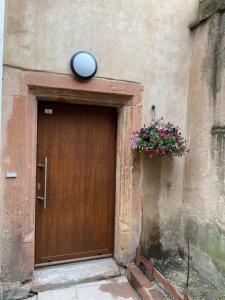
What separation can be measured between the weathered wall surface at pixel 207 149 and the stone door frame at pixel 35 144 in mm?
659

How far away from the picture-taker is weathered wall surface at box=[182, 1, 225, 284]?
8.53 ft

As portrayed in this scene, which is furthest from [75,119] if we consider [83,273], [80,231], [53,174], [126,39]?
[83,273]

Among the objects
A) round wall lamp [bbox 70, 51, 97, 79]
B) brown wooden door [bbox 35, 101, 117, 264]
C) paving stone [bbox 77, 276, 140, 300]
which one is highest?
round wall lamp [bbox 70, 51, 97, 79]

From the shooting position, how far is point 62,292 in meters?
2.55

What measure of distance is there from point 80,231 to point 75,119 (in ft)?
4.41

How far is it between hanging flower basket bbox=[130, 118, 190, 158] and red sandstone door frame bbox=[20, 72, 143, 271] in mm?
236

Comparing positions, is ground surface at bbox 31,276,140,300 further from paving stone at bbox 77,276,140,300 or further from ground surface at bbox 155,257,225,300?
ground surface at bbox 155,257,225,300

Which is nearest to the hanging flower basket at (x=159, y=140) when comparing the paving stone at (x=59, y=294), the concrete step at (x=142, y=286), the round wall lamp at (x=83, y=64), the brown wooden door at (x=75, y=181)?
the brown wooden door at (x=75, y=181)

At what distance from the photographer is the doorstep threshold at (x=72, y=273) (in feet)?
8.64

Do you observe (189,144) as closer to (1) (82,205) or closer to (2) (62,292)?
(1) (82,205)

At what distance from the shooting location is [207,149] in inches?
109

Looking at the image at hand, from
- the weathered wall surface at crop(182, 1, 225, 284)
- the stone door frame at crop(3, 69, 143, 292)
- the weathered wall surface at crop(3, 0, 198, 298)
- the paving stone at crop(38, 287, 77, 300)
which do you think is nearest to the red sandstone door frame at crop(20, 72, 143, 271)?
the stone door frame at crop(3, 69, 143, 292)

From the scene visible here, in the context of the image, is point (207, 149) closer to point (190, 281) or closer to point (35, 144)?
point (190, 281)

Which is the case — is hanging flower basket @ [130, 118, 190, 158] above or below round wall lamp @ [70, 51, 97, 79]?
below
